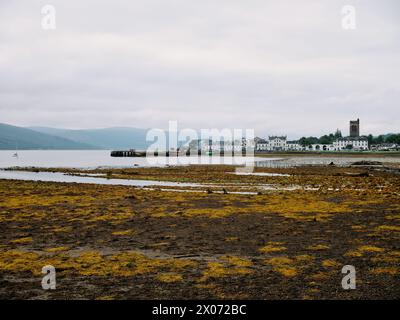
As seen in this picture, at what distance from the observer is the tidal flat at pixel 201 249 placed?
8.43m

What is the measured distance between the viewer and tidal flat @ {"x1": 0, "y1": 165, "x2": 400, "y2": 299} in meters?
8.43

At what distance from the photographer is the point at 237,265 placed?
10.2 metres

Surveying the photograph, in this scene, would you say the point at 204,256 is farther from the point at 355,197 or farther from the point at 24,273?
the point at 355,197

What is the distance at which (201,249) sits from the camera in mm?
12125

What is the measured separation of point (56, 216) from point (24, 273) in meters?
9.50

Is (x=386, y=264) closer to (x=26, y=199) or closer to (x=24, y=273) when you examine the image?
(x=24, y=273)

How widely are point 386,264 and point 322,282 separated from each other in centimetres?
254
